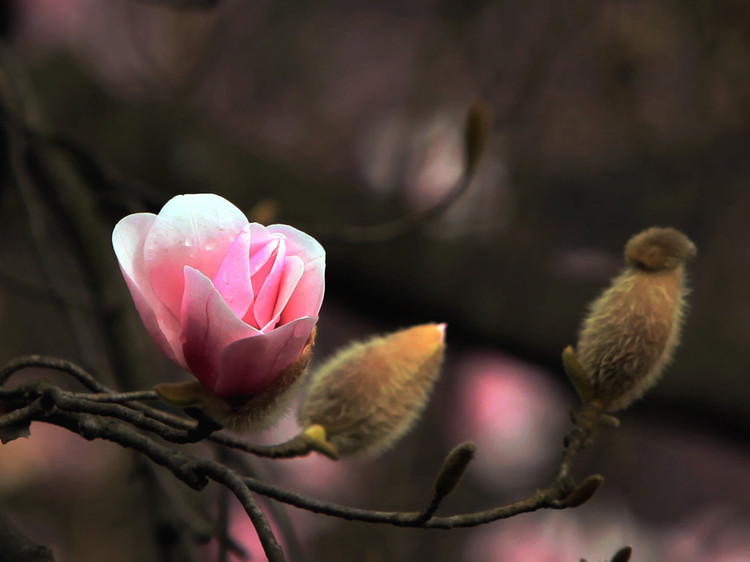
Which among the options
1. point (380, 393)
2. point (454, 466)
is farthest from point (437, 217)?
point (454, 466)

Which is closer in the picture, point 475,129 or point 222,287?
point 222,287

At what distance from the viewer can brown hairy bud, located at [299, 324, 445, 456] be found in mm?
636

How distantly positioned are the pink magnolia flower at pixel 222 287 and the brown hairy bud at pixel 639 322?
23 centimetres

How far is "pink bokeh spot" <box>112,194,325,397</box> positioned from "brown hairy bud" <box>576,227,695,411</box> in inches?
9.3

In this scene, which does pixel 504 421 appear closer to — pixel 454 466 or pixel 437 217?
pixel 437 217

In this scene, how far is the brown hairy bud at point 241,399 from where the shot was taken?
1.49 ft

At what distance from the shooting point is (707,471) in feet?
8.75

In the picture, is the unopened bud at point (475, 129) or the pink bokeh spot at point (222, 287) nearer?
the pink bokeh spot at point (222, 287)

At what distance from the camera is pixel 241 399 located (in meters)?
0.45

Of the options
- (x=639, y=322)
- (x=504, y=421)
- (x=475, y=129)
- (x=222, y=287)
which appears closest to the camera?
(x=222, y=287)

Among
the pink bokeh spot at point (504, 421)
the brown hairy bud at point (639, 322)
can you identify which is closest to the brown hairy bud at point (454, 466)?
the brown hairy bud at point (639, 322)

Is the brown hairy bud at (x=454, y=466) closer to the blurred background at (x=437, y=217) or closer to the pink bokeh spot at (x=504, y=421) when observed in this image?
the blurred background at (x=437, y=217)

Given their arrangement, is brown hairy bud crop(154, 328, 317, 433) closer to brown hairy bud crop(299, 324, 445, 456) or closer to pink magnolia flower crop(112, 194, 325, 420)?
pink magnolia flower crop(112, 194, 325, 420)

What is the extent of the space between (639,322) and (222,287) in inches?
11.4
